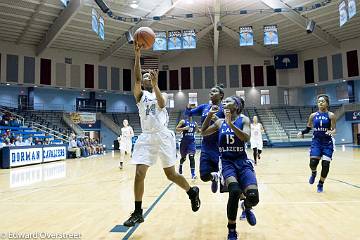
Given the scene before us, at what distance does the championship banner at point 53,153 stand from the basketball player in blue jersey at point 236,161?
1430 centimetres

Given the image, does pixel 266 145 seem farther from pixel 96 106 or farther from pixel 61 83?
pixel 61 83

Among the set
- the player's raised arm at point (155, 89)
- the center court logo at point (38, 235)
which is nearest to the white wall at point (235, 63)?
the player's raised arm at point (155, 89)

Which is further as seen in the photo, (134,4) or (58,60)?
(58,60)

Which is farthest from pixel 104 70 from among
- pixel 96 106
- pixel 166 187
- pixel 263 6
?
pixel 166 187

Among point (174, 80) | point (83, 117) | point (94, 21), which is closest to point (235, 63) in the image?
point (174, 80)

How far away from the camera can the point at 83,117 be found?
102 ft

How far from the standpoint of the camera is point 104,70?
34.5 meters

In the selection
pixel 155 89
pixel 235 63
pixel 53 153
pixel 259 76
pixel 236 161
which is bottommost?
pixel 53 153

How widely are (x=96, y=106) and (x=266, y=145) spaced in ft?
59.5

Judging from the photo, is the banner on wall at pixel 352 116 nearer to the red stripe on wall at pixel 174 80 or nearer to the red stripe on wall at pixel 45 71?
the red stripe on wall at pixel 174 80

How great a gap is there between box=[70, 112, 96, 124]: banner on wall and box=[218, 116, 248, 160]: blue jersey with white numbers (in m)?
28.1

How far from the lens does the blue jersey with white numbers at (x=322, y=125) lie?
6543 mm

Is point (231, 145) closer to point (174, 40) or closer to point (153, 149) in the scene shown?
point (153, 149)

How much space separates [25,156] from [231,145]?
1314 cm
